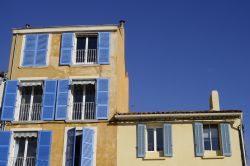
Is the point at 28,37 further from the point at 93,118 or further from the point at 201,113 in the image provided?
the point at 201,113

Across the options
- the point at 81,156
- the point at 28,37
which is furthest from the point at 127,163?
the point at 28,37

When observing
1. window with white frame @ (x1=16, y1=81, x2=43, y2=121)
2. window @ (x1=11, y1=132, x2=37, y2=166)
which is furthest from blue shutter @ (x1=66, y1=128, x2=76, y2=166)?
window with white frame @ (x1=16, y1=81, x2=43, y2=121)

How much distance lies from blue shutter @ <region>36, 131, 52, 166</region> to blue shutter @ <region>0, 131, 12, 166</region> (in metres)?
1.64

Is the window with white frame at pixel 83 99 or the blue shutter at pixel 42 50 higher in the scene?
the blue shutter at pixel 42 50

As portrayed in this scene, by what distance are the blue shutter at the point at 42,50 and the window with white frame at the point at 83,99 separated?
7.85 feet

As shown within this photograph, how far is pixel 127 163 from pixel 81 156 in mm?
2374

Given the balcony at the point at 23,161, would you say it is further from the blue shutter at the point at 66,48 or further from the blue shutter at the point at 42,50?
the blue shutter at the point at 66,48

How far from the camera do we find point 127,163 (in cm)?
2322

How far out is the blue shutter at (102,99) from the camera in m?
24.2

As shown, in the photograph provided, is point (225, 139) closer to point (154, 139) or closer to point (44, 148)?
point (154, 139)

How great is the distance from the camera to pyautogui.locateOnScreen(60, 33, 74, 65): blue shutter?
2572cm

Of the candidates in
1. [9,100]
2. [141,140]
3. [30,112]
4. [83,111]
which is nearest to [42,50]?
[9,100]

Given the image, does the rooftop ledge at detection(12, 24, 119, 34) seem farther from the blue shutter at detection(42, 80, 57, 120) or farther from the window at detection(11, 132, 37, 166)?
the window at detection(11, 132, 37, 166)

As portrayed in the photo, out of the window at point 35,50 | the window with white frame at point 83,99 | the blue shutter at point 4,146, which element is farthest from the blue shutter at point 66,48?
the blue shutter at point 4,146
